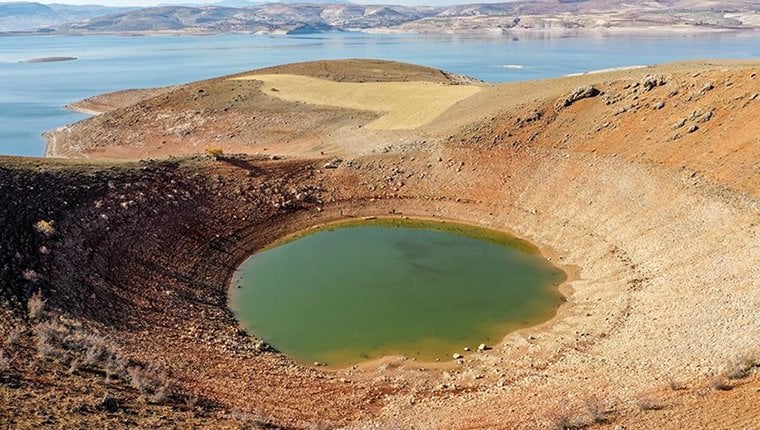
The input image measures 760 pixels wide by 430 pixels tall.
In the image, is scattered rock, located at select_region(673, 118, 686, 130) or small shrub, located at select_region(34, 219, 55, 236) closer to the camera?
small shrub, located at select_region(34, 219, 55, 236)

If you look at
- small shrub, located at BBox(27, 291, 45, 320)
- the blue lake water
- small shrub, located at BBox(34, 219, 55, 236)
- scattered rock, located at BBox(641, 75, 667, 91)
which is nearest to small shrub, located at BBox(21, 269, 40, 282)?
small shrub, located at BBox(27, 291, 45, 320)

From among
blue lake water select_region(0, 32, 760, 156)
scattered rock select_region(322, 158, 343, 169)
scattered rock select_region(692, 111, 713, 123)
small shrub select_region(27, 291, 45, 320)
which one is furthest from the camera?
blue lake water select_region(0, 32, 760, 156)

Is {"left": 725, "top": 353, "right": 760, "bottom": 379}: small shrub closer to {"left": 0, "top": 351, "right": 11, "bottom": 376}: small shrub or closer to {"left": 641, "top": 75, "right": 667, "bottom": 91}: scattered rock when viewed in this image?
{"left": 0, "top": 351, "right": 11, "bottom": 376}: small shrub

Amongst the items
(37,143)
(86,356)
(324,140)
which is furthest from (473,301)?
(37,143)

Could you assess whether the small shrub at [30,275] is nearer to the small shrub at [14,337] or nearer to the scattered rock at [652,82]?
the small shrub at [14,337]

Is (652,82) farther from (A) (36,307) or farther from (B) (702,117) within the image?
(A) (36,307)

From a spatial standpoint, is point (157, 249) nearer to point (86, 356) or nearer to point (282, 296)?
point (282, 296)

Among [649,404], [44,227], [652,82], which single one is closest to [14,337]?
[44,227]

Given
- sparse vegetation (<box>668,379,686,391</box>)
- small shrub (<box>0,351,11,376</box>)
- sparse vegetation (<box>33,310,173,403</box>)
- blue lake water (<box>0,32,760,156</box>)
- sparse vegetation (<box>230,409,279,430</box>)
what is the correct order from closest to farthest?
small shrub (<box>0,351,11,376</box>) → sparse vegetation (<box>230,409,279,430</box>) → sparse vegetation (<box>668,379,686,391</box>) → sparse vegetation (<box>33,310,173,403</box>) → blue lake water (<box>0,32,760,156</box>)
